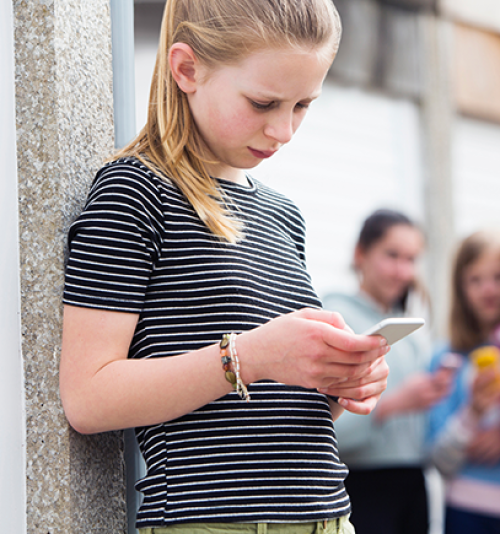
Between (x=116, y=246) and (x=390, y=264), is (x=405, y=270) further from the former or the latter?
(x=116, y=246)

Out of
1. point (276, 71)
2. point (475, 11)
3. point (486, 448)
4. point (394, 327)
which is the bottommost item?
point (486, 448)

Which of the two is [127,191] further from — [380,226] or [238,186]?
[380,226]

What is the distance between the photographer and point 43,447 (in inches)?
34.2

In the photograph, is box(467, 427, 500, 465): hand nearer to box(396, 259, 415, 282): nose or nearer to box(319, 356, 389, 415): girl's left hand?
box(396, 259, 415, 282): nose

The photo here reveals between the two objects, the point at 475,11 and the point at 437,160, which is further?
the point at 475,11

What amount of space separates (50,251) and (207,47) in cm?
36

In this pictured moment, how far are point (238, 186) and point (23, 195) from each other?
1.03 ft

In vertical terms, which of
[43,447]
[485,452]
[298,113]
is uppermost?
[298,113]

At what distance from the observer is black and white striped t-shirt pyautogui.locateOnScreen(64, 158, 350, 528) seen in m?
0.77

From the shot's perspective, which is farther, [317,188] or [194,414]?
[317,188]

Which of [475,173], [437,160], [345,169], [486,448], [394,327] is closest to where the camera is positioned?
[394,327]

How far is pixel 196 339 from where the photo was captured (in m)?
0.81

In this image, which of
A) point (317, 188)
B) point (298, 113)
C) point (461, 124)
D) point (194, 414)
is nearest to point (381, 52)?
point (461, 124)

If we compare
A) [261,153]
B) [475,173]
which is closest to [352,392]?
[261,153]
